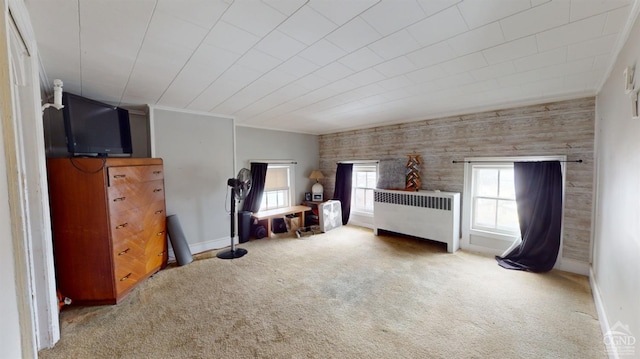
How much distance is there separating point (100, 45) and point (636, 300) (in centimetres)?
362

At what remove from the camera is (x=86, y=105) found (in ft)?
8.16

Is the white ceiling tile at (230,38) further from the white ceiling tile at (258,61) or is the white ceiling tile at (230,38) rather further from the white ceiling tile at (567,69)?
the white ceiling tile at (567,69)

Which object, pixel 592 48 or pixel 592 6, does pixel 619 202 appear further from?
pixel 592 6

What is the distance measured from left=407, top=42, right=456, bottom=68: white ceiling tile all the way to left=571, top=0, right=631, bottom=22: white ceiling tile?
62 cm

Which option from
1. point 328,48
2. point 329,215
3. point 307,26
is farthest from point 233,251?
point 307,26

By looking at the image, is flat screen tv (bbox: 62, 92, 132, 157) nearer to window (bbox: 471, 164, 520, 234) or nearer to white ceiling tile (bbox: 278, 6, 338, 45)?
white ceiling tile (bbox: 278, 6, 338, 45)

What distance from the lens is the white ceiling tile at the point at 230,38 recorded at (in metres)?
1.48

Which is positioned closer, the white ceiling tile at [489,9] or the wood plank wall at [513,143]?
the white ceiling tile at [489,9]

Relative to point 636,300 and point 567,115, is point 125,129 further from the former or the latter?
point 567,115

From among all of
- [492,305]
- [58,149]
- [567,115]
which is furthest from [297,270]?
[567,115]

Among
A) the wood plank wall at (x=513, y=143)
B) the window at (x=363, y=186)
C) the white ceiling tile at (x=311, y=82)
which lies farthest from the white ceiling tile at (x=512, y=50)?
the window at (x=363, y=186)

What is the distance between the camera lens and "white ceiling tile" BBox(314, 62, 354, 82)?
2021 millimetres

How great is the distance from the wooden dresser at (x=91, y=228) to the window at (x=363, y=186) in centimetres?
402

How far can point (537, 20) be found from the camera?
1402 millimetres
